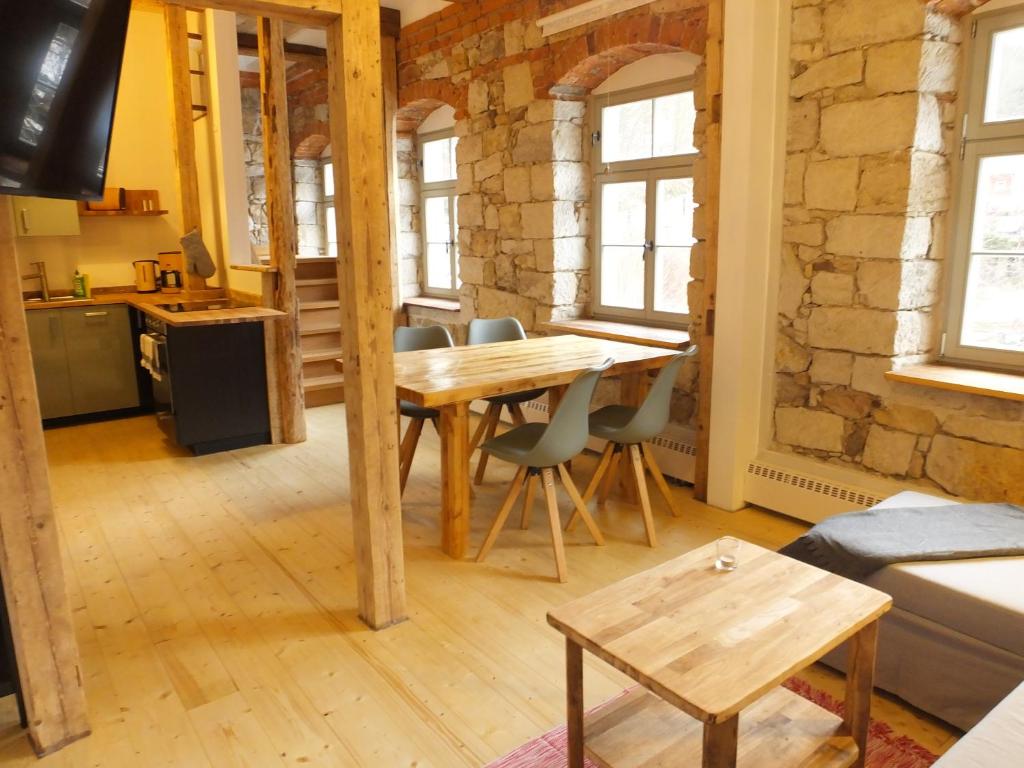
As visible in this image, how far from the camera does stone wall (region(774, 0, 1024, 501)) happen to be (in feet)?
9.74

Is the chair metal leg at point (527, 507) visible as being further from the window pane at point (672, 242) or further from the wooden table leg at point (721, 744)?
the wooden table leg at point (721, 744)

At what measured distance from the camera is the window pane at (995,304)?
119 inches

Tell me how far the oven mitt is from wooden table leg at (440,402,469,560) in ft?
11.0

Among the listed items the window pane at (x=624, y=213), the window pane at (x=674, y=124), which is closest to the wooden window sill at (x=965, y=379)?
the window pane at (x=674, y=124)

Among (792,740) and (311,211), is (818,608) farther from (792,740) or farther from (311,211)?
(311,211)

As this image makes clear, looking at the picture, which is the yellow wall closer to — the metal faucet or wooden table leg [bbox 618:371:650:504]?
→ the metal faucet

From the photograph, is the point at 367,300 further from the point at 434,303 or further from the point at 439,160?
the point at 439,160

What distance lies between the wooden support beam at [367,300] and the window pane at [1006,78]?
96.6 inches

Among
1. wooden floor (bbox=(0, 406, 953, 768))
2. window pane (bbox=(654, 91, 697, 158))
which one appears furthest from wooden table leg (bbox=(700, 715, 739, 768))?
A: window pane (bbox=(654, 91, 697, 158))

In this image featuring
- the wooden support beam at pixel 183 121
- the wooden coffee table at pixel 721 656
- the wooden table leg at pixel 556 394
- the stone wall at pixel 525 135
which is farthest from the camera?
the wooden support beam at pixel 183 121

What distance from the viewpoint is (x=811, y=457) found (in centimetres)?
354

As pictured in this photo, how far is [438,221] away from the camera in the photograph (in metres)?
6.48

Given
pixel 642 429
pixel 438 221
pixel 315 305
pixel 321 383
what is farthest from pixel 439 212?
pixel 642 429

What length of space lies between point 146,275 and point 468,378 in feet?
12.9
